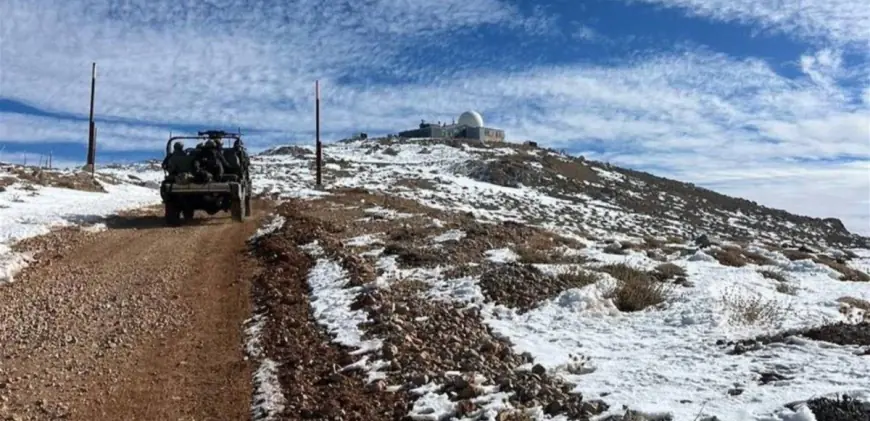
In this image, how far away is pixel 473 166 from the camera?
53.0 m

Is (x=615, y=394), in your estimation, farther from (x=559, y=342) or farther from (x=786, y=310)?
(x=786, y=310)

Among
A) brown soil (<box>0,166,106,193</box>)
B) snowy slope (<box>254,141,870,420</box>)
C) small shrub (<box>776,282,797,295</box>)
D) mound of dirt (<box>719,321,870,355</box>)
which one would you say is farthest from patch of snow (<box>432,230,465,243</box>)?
brown soil (<box>0,166,106,193</box>)

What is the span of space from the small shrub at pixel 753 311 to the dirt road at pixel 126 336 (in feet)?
17.9

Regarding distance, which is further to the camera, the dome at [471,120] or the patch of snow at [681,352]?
the dome at [471,120]

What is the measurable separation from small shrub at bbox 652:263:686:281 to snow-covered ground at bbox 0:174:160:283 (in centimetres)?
969

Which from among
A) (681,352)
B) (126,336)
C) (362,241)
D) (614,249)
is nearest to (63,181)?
(362,241)

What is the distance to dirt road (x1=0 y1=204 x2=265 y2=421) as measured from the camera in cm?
550

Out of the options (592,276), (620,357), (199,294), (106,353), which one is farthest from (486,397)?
(199,294)

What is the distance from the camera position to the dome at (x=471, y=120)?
81.8m

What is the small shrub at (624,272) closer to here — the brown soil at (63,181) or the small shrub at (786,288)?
the small shrub at (786,288)

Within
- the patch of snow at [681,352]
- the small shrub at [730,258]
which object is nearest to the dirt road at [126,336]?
the patch of snow at [681,352]

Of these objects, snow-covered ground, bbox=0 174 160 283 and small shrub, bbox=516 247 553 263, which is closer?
small shrub, bbox=516 247 553 263

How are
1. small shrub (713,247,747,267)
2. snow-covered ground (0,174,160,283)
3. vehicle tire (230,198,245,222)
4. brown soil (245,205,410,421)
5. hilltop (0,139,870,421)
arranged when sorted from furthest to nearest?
vehicle tire (230,198,245,222)
small shrub (713,247,747,267)
snow-covered ground (0,174,160,283)
brown soil (245,205,410,421)
hilltop (0,139,870,421)

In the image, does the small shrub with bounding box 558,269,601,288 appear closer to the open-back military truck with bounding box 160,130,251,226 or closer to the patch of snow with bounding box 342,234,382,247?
the patch of snow with bounding box 342,234,382,247
